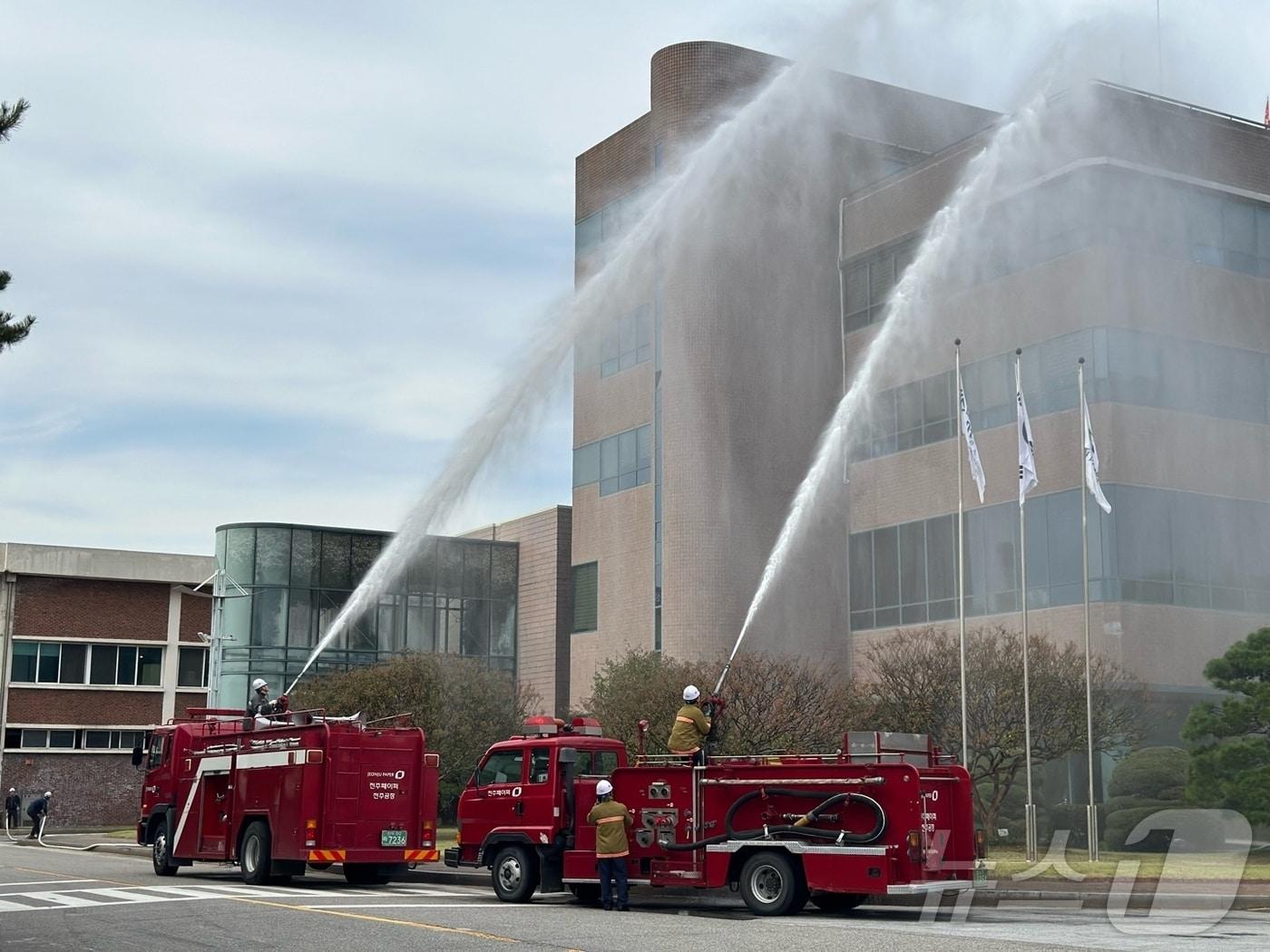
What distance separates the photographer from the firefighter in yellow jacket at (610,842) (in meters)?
19.7

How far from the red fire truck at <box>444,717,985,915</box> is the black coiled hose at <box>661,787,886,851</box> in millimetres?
15

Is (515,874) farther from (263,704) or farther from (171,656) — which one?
(171,656)

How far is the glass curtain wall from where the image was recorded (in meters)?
51.3

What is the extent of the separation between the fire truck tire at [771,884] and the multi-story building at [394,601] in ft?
101

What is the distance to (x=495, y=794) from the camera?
21734mm

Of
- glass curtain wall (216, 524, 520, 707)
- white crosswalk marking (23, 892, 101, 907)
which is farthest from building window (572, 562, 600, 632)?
white crosswalk marking (23, 892, 101, 907)

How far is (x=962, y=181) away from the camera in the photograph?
41219 mm

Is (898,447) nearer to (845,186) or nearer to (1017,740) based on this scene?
(845,186)

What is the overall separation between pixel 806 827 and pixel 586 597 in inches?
1264

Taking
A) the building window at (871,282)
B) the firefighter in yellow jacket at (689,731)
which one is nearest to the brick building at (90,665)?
the building window at (871,282)

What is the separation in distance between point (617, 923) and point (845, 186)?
1282 inches

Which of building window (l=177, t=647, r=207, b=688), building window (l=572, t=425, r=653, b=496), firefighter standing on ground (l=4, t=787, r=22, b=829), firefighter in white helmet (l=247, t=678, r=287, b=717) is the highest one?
building window (l=572, t=425, r=653, b=496)

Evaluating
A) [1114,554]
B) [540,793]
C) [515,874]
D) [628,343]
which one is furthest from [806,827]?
[628,343]

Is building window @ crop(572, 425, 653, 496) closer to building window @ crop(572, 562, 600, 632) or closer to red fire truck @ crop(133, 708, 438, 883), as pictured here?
building window @ crop(572, 562, 600, 632)
